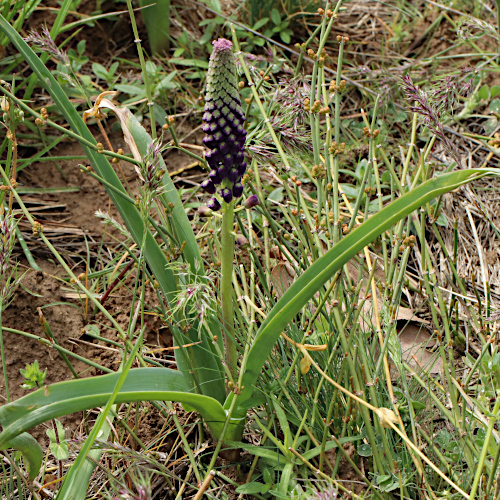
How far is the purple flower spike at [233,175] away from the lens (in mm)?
1192

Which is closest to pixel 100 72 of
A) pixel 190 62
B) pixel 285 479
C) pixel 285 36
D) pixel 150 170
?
pixel 190 62

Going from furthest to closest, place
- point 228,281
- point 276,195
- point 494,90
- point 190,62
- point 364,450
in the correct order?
point 190,62
point 494,90
point 276,195
point 364,450
point 228,281

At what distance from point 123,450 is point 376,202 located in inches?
60.8

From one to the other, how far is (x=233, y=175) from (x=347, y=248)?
303 millimetres

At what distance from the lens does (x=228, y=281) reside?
134 centimetres

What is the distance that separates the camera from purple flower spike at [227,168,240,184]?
119cm

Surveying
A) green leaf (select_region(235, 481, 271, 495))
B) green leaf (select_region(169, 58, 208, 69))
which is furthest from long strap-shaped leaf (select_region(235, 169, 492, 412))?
green leaf (select_region(169, 58, 208, 69))

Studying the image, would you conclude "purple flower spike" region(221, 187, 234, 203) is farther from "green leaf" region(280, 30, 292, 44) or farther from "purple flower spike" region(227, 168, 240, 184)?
"green leaf" region(280, 30, 292, 44)

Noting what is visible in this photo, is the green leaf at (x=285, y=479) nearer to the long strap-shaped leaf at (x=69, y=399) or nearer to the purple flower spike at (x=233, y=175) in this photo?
the long strap-shaped leaf at (x=69, y=399)

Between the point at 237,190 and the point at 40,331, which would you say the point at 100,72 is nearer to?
the point at 40,331

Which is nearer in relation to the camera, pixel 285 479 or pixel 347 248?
pixel 347 248

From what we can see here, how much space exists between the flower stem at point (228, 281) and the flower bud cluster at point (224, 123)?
68 millimetres

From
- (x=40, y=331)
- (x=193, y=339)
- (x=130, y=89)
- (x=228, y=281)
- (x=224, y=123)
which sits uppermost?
(x=224, y=123)

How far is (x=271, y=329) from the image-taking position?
48.2 inches
